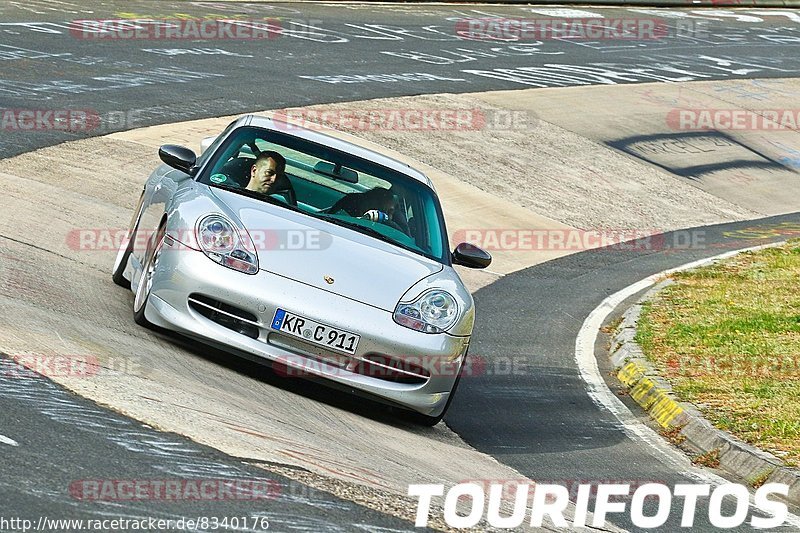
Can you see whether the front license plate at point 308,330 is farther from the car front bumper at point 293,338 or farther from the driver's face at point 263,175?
the driver's face at point 263,175

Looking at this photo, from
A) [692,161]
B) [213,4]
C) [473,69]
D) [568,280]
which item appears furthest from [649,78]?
[568,280]

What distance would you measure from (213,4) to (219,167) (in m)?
20.4

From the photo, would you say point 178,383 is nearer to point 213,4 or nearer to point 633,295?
point 633,295

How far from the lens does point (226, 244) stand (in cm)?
747

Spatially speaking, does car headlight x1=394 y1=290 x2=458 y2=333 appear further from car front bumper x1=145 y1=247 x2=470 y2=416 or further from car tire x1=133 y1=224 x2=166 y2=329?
car tire x1=133 y1=224 x2=166 y2=329

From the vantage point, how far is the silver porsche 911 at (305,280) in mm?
7238

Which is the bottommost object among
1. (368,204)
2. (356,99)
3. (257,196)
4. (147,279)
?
(356,99)

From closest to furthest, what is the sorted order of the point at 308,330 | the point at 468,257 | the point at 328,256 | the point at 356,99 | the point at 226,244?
the point at 308,330 → the point at 226,244 → the point at 328,256 → the point at 468,257 → the point at 356,99

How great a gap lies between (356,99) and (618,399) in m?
10.9

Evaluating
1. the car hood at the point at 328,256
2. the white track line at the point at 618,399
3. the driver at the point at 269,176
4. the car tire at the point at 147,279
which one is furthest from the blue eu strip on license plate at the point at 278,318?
the white track line at the point at 618,399

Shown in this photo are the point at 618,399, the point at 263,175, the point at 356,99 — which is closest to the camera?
the point at 263,175

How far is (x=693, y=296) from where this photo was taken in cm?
1315

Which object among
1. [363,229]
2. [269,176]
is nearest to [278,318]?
[363,229]

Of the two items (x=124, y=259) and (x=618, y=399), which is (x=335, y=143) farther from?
(x=618, y=399)
